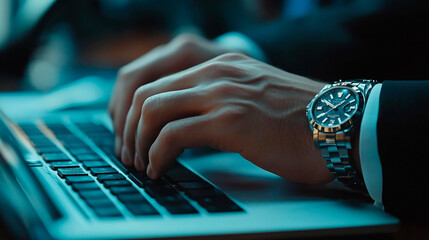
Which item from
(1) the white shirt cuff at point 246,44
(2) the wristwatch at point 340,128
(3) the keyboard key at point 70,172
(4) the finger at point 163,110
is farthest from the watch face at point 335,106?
(1) the white shirt cuff at point 246,44

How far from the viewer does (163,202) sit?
0.35 meters

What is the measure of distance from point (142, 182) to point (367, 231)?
180 millimetres

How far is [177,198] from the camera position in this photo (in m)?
0.36

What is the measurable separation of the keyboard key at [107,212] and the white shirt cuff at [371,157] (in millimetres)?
207

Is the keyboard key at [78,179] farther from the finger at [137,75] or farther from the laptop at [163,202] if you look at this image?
the finger at [137,75]

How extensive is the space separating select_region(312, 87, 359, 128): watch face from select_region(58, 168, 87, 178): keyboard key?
0.69ft

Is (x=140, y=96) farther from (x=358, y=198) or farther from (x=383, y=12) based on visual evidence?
(x=383, y=12)

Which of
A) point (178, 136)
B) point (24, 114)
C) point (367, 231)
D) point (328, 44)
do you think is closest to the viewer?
point (367, 231)

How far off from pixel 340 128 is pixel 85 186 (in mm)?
217

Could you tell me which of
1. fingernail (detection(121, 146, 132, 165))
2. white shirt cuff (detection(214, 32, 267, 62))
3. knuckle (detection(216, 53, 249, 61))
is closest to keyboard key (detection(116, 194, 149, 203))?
fingernail (detection(121, 146, 132, 165))

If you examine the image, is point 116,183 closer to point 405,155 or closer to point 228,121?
point 228,121

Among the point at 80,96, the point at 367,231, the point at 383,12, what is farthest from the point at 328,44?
the point at 367,231

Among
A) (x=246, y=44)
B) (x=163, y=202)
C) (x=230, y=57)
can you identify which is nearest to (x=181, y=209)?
(x=163, y=202)

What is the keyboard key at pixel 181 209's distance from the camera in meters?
0.33
